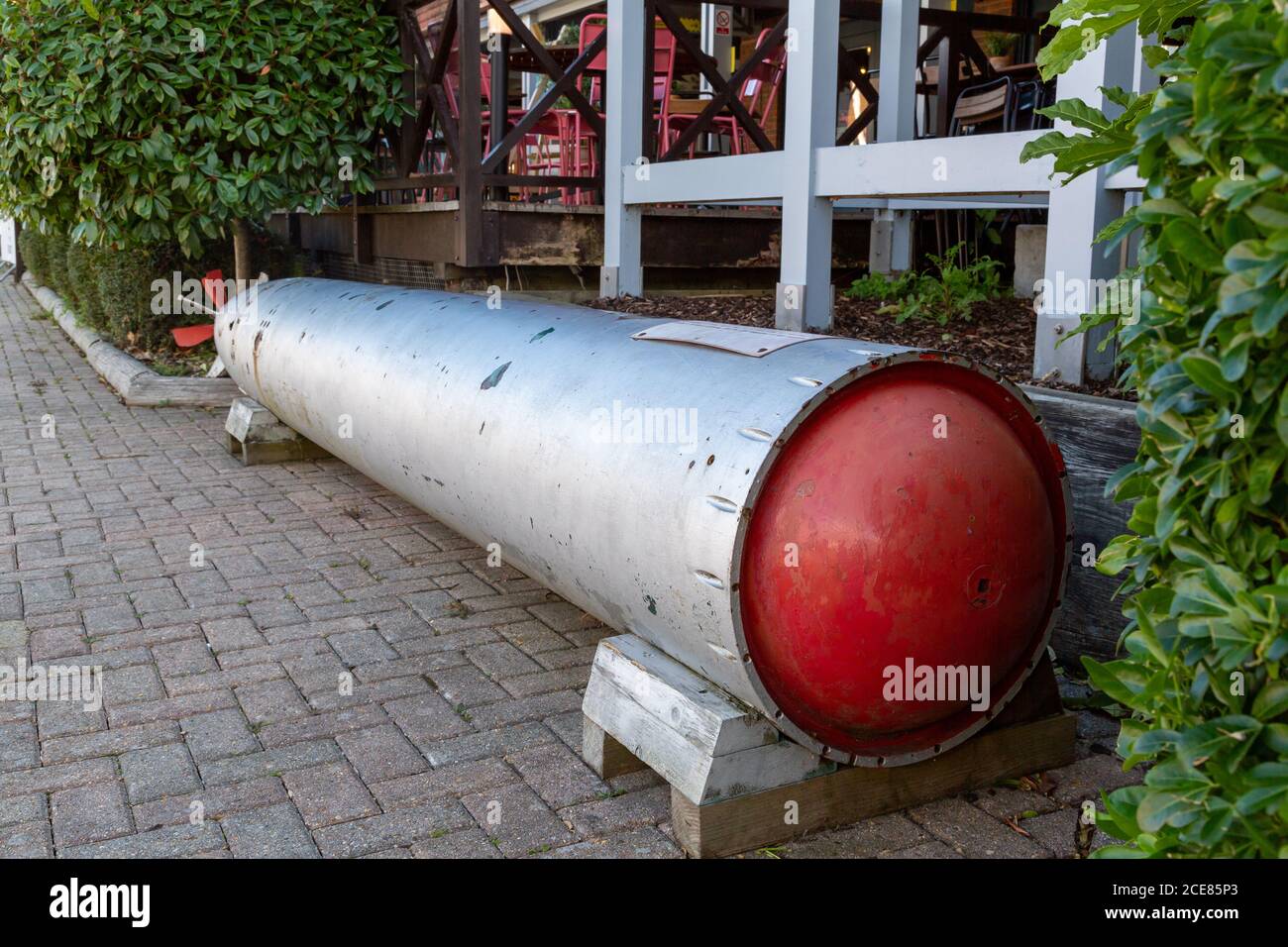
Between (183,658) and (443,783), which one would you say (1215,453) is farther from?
(183,658)

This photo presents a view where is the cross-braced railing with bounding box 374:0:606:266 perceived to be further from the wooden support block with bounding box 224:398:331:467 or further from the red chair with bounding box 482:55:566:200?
the wooden support block with bounding box 224:398:331:467

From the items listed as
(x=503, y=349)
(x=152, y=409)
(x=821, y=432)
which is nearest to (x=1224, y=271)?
(x=821, y=432)

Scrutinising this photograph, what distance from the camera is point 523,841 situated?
2.42 metres

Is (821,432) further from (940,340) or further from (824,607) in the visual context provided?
(940,340)

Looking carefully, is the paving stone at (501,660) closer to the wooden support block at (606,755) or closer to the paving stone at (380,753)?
the paving stone at (380,753)

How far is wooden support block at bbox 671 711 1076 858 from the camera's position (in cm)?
235

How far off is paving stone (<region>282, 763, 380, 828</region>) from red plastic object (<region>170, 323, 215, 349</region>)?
630 cm

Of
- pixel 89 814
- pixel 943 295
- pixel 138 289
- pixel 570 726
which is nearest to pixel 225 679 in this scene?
pixel 89 814

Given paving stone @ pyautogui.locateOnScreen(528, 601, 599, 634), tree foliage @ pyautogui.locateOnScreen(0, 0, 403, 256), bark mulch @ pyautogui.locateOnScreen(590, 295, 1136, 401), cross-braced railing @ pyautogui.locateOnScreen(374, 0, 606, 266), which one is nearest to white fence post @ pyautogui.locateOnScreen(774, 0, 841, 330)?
bark mulch @ pyautogui.locateOnScreen(590, 295, 1136, 401)

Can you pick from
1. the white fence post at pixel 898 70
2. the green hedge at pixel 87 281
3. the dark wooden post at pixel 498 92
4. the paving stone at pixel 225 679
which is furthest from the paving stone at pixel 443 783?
the green hedge at pixel 87 281

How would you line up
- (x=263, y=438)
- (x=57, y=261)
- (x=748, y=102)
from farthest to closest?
(x=57, y=261)
(x=748, y=102)
(x=263, y=438)

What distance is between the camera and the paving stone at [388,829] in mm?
2400

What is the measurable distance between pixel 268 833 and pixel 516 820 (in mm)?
515

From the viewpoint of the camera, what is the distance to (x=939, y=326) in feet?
15.3
